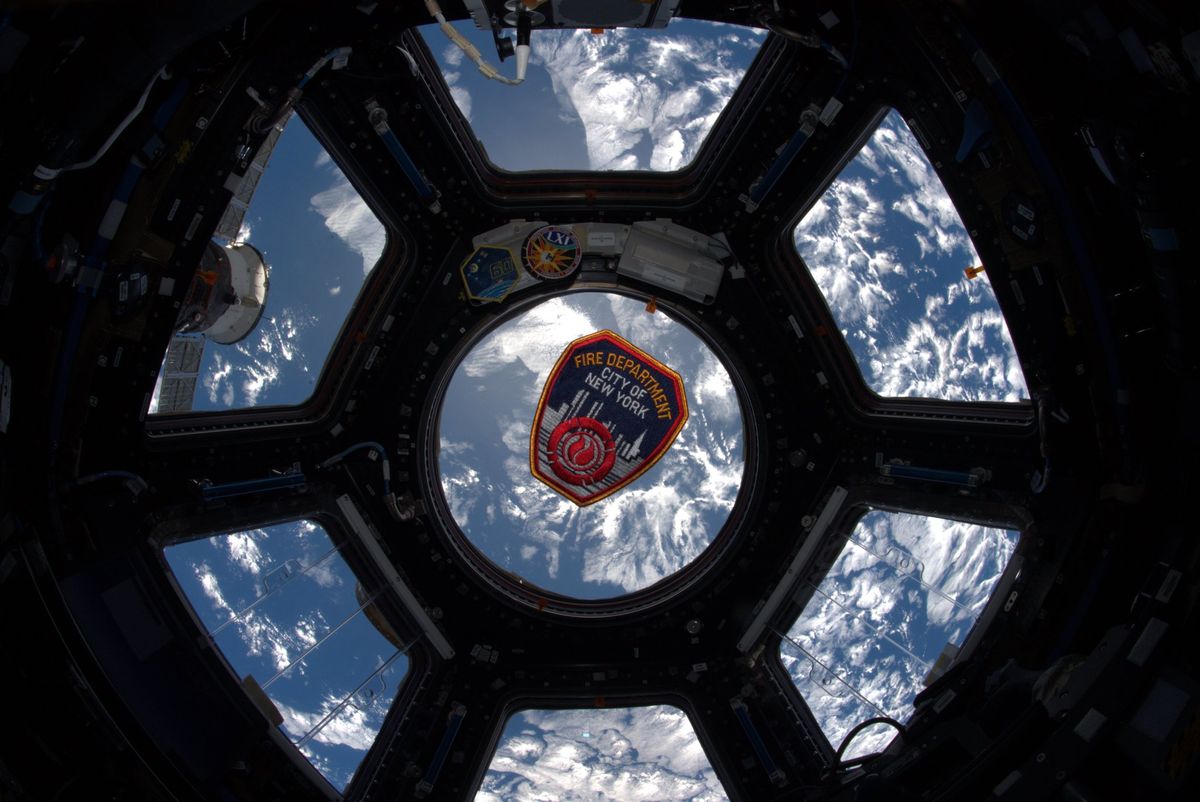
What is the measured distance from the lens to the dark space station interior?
679 centimetres

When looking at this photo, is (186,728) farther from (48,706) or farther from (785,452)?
(785,452)

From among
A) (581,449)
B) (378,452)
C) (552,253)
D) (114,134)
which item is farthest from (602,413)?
(114,134)

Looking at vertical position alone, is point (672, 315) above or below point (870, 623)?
above

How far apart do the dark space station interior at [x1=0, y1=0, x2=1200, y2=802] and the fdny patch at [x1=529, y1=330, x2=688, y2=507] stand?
52.1 inches

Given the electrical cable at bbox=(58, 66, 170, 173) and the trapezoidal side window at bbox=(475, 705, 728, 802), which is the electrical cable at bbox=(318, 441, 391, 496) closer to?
the trapezoidal side window at bbox=(475, 705, 728, 802)

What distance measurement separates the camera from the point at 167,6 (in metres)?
6.80

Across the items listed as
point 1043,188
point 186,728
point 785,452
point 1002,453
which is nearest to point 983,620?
point 1002,453

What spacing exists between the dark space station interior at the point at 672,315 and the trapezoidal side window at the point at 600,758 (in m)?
1.10

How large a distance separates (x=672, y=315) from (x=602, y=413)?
2.60m

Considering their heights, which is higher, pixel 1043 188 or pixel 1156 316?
pixel 1043 188

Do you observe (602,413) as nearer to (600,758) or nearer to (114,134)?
(600,758)

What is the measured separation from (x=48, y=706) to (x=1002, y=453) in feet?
45.1

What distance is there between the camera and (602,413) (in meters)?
15.0

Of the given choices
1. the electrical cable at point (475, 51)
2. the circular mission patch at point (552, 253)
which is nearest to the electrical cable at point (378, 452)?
the circular mission patch at point (552, 253)
